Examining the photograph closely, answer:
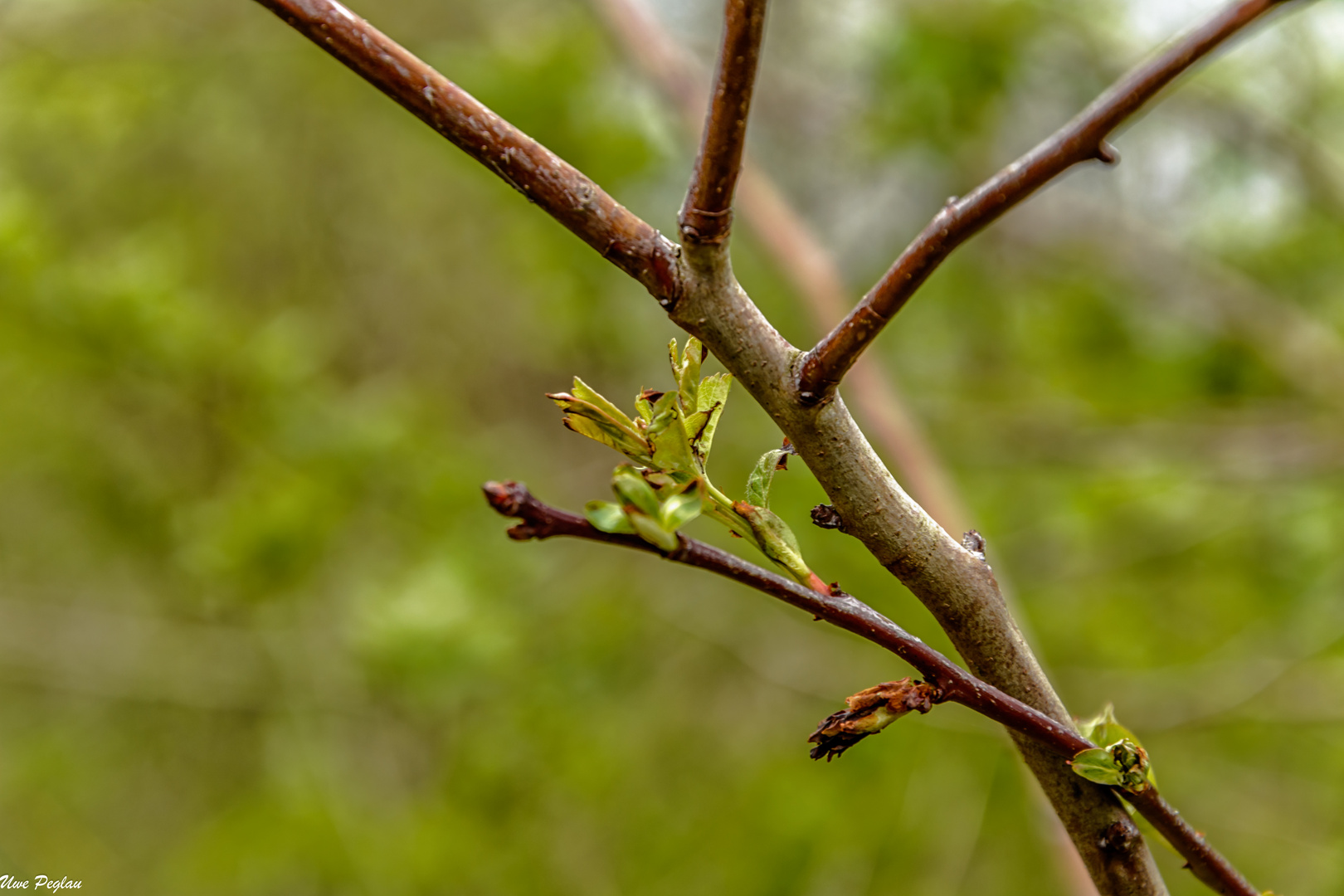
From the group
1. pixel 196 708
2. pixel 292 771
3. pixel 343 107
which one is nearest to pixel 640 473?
pixel 292 771

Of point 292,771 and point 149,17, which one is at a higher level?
point 149,17

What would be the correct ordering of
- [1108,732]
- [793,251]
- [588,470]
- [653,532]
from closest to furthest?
[653,532] → [1108,732] → [793,251] → [588,470]

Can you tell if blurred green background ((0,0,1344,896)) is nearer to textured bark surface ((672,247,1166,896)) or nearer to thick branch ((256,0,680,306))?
textured bark surface ((672,247,1166,896))

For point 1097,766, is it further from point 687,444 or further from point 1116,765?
point 687,444

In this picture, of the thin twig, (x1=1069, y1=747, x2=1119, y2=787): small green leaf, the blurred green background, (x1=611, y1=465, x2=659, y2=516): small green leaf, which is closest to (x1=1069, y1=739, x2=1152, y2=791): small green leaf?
(x1=1069, y1=747, x2=1119, y2=787): small green leaf

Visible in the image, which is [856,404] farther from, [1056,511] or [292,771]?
[292,771]

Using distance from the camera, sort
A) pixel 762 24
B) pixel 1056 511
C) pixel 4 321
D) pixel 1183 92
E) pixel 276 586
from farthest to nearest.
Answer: pixel 1056 511 → pixel 1183 92 → pixel 276 586 → pixel 4 321 → pixel 762 24

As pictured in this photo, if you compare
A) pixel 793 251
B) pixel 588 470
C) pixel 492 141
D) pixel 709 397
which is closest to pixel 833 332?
pixel 709 397
